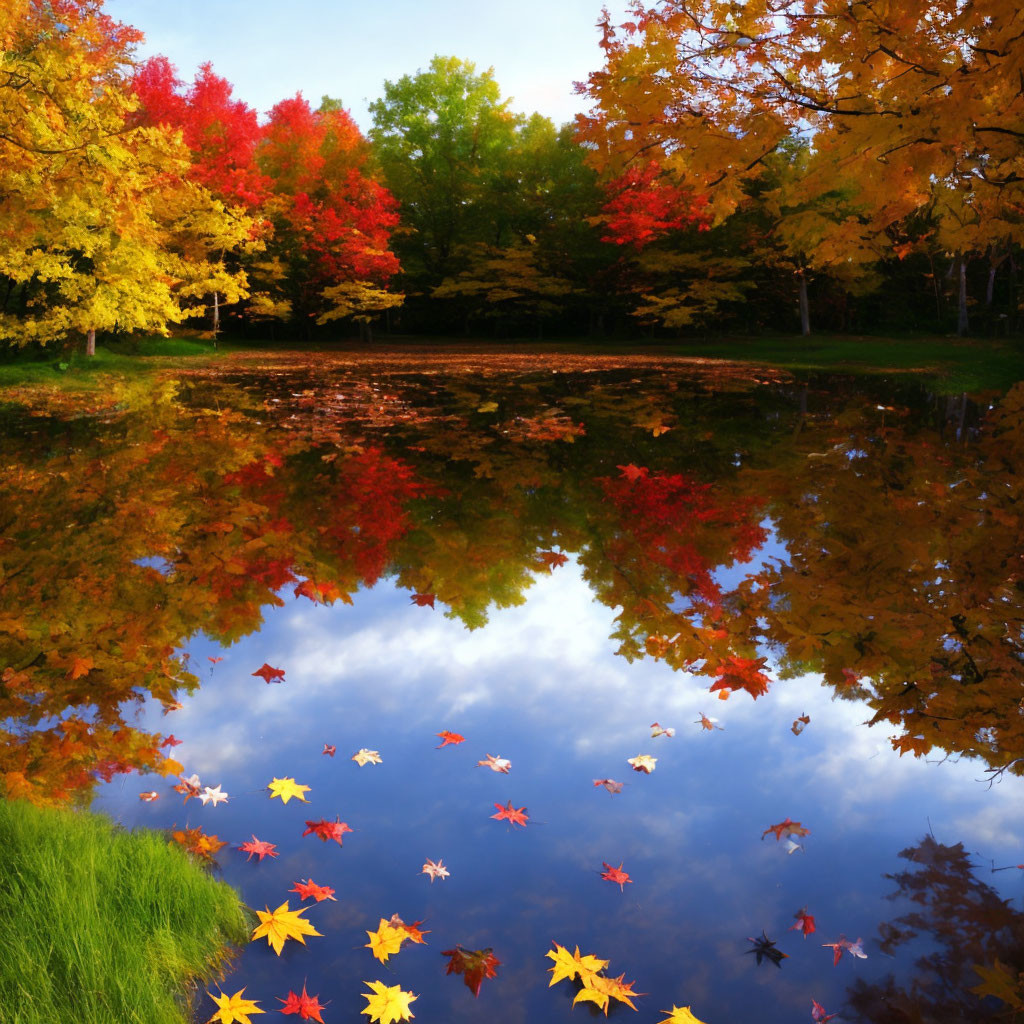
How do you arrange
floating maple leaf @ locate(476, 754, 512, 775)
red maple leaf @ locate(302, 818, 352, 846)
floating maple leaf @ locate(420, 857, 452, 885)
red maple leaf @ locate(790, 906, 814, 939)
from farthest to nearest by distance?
1. floating maple leaf @ locate(476, 754, 512, 775)
2. red maple leaf @ locate(302, 818, 352, 846)
3. floating maple leaf @ locate(420, 857, 452, 885)
4. red maple leaf @ locate(790, 906, 814, 939)

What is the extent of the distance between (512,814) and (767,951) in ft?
3.36

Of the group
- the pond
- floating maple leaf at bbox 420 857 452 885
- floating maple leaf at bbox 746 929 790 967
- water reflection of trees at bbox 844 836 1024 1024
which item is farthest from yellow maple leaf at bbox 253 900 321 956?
water reflection of trees at bbox 844 836 1024 1024

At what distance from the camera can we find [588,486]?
25.1 feet

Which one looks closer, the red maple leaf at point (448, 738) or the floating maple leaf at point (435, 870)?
the floating maple leaf at point (435, 870)

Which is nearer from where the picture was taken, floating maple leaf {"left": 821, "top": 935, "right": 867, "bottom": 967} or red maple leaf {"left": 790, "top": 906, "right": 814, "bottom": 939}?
floating maple leaf {"left": 821, "top": 935, "right": 867, "bottom": 967}

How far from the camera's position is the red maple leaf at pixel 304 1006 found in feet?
6.91

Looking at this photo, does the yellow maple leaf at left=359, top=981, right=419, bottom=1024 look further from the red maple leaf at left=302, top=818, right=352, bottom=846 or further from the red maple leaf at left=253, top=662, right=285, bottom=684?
the red maple leaf at left=253, top=662, right=285, bottom=684

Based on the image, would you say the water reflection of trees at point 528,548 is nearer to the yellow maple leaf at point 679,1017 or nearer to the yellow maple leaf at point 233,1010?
the yellow maple leaf at point 233,1010

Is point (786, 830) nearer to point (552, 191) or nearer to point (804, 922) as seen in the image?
point (804, 922)

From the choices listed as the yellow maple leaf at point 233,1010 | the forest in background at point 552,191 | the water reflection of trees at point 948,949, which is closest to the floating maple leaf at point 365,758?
the yellow maple leaf at point 233,1010

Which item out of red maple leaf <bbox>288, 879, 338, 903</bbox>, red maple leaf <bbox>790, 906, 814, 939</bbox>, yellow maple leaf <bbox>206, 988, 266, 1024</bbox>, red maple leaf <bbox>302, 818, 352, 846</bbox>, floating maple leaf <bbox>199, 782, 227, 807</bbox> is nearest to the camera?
yellow maple leaf <bbox>206, 988, 266, 1024</bbox>

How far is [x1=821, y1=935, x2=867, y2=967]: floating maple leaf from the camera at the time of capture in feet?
7.61

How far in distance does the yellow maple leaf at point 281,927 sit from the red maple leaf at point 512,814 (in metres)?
0.82

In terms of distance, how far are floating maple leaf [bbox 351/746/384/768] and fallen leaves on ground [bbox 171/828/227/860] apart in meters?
0.67
